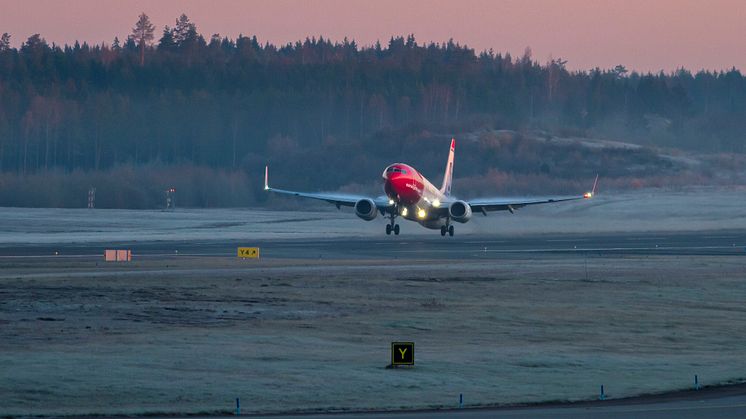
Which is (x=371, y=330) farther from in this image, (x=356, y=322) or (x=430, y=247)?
(x=430, y=247)

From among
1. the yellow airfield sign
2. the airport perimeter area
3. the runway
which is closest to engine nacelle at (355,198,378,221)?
the airport perimeter area

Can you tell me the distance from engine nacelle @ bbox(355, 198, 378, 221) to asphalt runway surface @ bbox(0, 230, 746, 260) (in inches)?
82.5

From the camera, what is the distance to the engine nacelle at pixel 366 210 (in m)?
83.3

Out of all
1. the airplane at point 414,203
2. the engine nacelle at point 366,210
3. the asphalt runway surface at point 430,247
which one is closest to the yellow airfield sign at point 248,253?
the asphalt runway surface at point 430,247

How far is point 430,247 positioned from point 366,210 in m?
5.60

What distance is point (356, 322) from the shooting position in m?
42.0

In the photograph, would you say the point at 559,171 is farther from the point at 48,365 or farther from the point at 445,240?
the point at 48,365

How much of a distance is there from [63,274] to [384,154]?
116 m

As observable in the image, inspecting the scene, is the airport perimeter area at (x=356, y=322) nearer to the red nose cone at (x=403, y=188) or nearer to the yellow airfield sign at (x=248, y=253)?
the yellow airfield sign at (x=248, y=253)

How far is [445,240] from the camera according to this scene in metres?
89.6

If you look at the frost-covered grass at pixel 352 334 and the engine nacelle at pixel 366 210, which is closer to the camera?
the frost-covered grass at pixel 352 334

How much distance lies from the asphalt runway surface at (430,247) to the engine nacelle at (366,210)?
2095 millimetres

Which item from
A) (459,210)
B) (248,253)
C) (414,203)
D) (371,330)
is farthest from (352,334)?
(459,210)

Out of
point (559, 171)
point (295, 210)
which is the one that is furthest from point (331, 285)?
point (559, 171)
